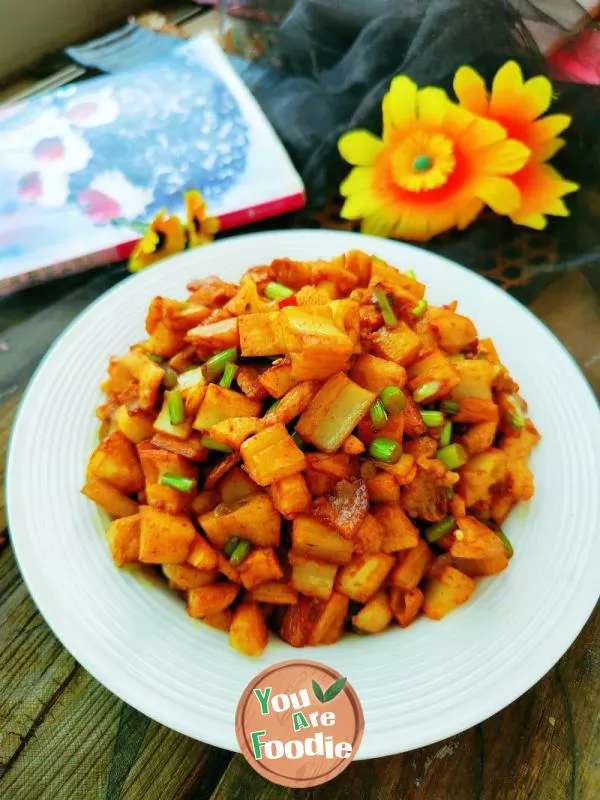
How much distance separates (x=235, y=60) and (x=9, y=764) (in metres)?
2.37

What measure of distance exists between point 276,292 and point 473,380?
0.44 m

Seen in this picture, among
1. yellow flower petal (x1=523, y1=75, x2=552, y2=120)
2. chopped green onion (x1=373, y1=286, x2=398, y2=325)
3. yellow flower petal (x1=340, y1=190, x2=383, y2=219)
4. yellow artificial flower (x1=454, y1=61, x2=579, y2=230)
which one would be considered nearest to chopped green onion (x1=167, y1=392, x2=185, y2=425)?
chopped green onion (x1=373, y1=286, x2=398, y2=325)

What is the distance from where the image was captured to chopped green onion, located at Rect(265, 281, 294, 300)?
136 centimetres

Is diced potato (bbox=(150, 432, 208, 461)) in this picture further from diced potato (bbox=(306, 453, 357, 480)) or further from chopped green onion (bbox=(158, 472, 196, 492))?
diced potato (bbox=(306, 453, 357, 480))

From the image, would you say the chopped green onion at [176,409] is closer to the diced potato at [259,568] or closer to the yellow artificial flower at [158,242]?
the diced potato at [259,568]

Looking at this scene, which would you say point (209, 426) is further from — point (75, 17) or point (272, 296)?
point (75, 17)

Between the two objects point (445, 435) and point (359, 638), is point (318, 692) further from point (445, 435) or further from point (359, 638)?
point (445, 435)

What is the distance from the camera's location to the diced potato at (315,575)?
1130 mm

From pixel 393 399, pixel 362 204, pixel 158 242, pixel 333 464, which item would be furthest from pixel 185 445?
pixel 362 204

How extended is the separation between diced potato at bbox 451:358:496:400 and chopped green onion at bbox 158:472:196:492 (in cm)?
53

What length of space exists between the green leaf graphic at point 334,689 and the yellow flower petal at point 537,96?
1.57 meters

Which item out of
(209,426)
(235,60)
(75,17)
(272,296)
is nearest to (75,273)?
(272,296)

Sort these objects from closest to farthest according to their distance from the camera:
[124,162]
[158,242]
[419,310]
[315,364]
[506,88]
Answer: [315,364]
[419,310]
[506,88]
[158,242]
[124,162]

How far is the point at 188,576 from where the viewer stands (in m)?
1.15
